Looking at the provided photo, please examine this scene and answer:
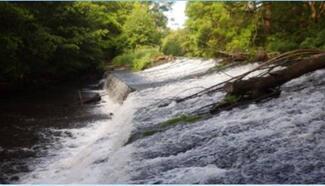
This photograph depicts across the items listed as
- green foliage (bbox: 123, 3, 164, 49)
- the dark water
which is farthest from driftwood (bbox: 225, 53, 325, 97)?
green foliage (bbox: 123, 3, 164, 49)

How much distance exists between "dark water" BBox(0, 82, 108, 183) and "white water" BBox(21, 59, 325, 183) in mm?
293

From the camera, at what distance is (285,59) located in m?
6.84

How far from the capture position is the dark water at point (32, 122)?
6137 mm

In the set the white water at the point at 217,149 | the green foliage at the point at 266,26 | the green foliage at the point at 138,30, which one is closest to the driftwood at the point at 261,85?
the white water at the point at 217,149

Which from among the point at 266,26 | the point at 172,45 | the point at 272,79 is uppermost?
the point at 266,26

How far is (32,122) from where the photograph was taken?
340 inches

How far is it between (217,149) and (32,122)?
523 centimetres

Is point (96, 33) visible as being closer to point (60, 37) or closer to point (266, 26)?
point (60, 37)

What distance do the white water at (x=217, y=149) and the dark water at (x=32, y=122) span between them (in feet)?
0.96

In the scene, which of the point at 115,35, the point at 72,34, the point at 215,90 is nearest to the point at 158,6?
the point at 115,35

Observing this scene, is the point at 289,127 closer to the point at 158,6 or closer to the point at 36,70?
the point at 36,70

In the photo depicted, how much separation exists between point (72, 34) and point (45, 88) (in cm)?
252

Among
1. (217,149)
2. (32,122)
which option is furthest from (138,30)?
(217,149)

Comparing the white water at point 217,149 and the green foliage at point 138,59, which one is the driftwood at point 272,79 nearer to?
the white water at point 217,149
